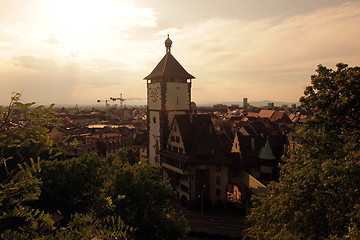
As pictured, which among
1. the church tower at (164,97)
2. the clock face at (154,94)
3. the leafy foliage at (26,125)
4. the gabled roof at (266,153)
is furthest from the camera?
the clock face at (154,94)

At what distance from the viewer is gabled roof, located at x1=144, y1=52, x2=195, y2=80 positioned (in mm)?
48312

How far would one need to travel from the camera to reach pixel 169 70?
4906cm

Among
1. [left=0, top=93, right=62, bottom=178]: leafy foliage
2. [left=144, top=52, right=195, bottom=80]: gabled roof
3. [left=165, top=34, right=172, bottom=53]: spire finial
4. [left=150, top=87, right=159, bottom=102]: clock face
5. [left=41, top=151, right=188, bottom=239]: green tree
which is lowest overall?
[left=41, top=151, right=188, bottom=239]: green tree

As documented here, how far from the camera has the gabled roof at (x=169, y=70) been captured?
4831 centimetres

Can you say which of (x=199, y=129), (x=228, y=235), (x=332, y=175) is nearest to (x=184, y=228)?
(x=228, y=235)

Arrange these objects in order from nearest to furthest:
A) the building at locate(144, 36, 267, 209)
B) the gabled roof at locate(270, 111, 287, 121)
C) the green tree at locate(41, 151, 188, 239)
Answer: the green tree at locate(41, 151, 188, 239) → the building at locate(144, 36, 267, 209) → the gabled roof at locate(270, 111, 287, 121)

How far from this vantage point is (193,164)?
4150cm

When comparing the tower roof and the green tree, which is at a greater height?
the tower roof

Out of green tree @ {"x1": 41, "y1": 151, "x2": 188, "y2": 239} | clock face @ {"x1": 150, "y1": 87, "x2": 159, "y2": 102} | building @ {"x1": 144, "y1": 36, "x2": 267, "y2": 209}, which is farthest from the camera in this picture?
clock face @ {"x1": 150, "y1": 87, "x2": 159, "y2": 102}

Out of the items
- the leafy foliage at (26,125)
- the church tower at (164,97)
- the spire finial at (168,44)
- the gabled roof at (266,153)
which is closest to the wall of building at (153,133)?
the church tower at (164,97)

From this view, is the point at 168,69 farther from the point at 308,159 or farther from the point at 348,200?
the point at 348,200

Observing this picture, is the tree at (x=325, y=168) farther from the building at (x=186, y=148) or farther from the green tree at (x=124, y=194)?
the building at (x=186, y=148)

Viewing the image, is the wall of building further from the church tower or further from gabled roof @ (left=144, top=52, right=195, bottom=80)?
gabled roof @ (left=144, top=52, right=195, bottom=80)

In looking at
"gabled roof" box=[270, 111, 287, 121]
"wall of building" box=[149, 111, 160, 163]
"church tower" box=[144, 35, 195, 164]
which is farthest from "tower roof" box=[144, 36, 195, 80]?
"gabled roof" box=[270, 111, 287, 121]
